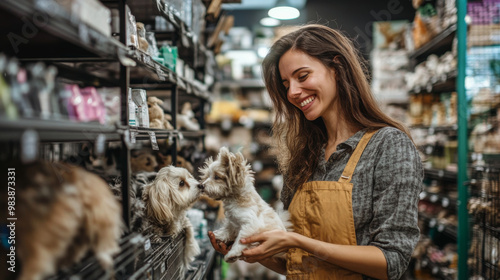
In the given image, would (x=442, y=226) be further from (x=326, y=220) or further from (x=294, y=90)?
(x=294, y=90)

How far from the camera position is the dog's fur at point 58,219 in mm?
699

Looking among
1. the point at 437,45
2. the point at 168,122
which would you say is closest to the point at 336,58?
the point at 168,122

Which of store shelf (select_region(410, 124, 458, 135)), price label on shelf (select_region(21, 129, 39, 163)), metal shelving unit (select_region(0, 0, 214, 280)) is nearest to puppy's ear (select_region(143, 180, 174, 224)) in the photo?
metal shelving unit (select_region(0, 0, 214, 280))

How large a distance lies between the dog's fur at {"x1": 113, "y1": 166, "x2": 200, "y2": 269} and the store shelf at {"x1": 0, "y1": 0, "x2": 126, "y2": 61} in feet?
2.08

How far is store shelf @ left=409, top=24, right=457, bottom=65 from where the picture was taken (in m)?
3.48

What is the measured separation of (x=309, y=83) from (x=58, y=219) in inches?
44.6

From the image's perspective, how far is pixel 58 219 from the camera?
0.73m

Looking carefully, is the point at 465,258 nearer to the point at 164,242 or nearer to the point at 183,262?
the point at 183,262

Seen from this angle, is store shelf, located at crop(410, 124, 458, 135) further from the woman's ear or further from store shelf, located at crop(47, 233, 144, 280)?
store shelf, located at crop(47, 233, 144, 280)

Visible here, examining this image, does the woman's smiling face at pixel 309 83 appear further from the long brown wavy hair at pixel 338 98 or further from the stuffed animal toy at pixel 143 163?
the stuffed animal toy at pixel 143 163

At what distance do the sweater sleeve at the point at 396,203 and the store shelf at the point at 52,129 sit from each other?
1.05 m

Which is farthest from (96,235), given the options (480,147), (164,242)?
(480,147)

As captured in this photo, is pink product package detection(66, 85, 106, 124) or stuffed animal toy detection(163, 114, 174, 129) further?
stuffed animal toy detection(163, 114, 174, 129)

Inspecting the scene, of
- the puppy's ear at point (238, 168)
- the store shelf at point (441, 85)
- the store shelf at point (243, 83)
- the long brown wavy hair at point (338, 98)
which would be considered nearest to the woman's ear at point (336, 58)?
the long brown wavy hair at point (338, 98)
